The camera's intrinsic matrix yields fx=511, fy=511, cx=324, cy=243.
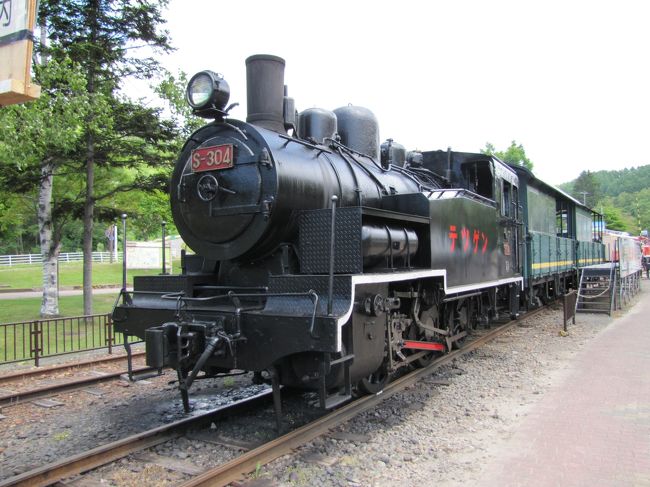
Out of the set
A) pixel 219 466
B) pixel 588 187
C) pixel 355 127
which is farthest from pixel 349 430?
pixel 588 187

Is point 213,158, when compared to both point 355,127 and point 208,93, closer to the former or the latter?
point 208,93

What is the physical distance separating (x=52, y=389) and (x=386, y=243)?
4.70m

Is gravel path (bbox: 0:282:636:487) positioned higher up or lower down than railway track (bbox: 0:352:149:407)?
lower down

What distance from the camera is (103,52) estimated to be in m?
12.0

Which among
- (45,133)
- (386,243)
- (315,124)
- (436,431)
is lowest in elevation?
(436,431)

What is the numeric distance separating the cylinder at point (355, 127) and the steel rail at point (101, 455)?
378cm

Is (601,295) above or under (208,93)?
under

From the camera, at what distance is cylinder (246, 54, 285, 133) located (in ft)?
18.3

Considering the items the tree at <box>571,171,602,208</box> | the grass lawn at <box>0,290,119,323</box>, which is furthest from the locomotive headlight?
the tree at <box>571,171,602,208</box>

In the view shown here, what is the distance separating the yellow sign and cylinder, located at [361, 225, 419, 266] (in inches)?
Answer: 112

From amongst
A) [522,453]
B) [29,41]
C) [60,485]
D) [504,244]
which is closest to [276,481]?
[60,485]

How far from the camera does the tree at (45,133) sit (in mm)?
8938

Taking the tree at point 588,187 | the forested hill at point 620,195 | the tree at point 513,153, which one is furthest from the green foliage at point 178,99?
the tree at point 588,187

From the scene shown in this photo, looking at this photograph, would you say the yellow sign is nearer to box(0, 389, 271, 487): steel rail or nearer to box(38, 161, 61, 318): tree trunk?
box(0, 389, 271, 487): steel rail
